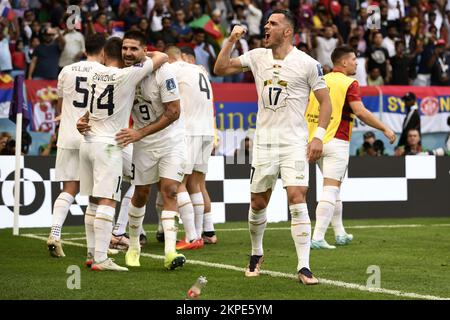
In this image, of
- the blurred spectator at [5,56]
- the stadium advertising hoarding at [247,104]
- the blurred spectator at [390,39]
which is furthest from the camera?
the blurred spectator at [390,39]

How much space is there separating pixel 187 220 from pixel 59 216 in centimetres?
161

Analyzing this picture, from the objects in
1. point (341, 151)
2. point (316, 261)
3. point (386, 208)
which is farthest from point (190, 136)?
point (386, 208)

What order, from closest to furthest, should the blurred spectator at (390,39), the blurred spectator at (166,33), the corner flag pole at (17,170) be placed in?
1. the corner flag pole at (17,170)
2. the blurred spectator at (166,33)
3. the blurred spectator at (390,39)

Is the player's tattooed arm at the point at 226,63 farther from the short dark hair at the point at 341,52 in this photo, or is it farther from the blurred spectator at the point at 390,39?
the blurred spectator at the point at 390,39

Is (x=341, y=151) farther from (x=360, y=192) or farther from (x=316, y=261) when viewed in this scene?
(x=360, y=192)

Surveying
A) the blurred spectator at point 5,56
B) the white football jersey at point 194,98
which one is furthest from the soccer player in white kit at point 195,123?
the blurred spectator at point 5,56

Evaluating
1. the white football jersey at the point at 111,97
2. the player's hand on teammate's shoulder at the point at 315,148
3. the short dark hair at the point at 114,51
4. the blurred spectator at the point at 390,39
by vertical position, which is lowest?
the player's hand on teammate's shoulder at the point at 315,148

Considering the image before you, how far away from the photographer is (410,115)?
1986cm

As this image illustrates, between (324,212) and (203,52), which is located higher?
(203,52)

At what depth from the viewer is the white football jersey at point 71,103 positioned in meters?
11.3

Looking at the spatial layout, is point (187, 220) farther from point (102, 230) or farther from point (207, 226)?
point (102, 230)

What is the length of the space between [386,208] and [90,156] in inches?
329

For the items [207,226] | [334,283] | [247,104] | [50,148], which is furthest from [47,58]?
[334,283]

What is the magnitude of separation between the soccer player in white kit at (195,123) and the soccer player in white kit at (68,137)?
1.58 m
